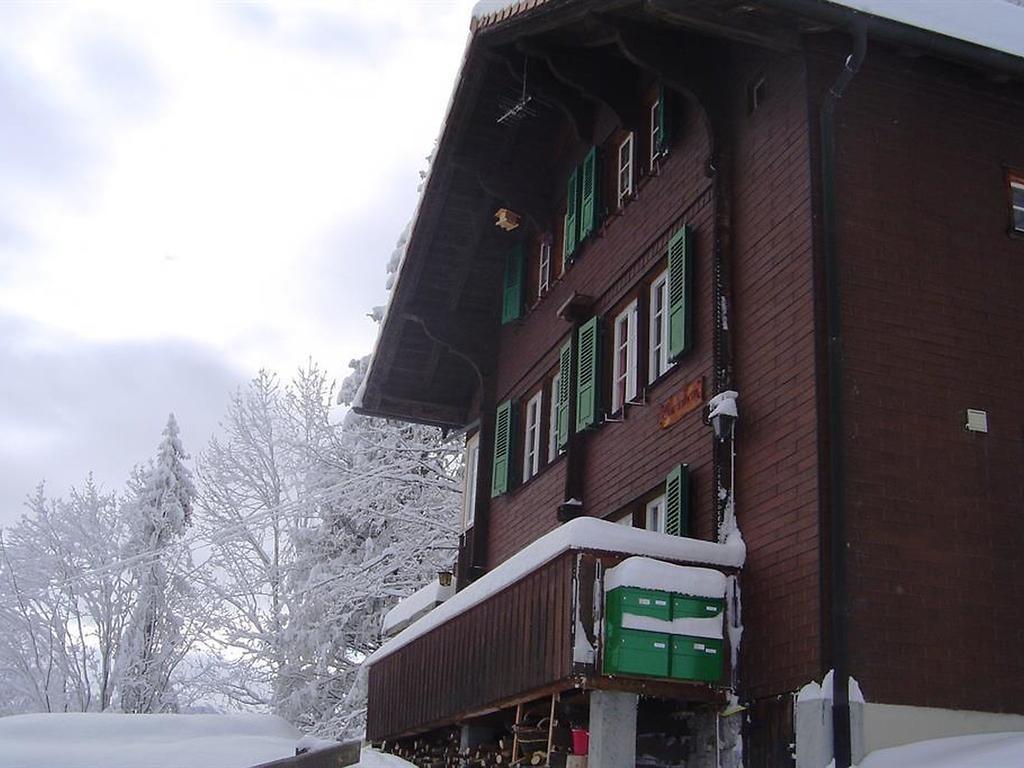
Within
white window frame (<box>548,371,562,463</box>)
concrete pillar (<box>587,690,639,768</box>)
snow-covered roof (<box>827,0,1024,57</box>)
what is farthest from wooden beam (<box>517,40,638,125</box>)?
concrete pillar (<box>587,690,639,768</box>)

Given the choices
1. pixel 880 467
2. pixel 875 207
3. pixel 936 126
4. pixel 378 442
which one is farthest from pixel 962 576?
pixel 378 442

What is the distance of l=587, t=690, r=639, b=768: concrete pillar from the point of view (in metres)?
10.9

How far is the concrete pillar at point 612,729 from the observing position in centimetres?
1091

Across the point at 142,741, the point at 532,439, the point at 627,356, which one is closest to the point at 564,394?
the point at 627,356

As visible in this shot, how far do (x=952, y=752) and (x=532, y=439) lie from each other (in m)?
8.85

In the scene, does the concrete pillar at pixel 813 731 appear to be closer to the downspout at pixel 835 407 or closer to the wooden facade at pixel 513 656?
the downspout at pixel 835 407

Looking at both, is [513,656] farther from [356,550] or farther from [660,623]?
[356,550]

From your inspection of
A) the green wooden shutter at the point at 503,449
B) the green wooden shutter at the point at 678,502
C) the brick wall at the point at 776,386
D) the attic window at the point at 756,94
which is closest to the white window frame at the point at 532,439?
the green wooden shutter at the point at 503,449

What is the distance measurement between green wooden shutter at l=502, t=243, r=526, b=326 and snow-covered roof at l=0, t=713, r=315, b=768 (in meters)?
6.57

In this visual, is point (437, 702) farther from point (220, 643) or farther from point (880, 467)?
point (220, 643)

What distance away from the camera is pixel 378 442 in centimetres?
2938

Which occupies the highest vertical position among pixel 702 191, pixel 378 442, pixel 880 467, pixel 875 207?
pixel 378 442

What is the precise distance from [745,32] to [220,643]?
20.3m

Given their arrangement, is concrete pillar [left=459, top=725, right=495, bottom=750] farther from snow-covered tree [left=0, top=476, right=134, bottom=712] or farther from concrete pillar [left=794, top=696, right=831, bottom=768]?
snow-covered tree [left=0, top=476, right=134, bottom=712]
